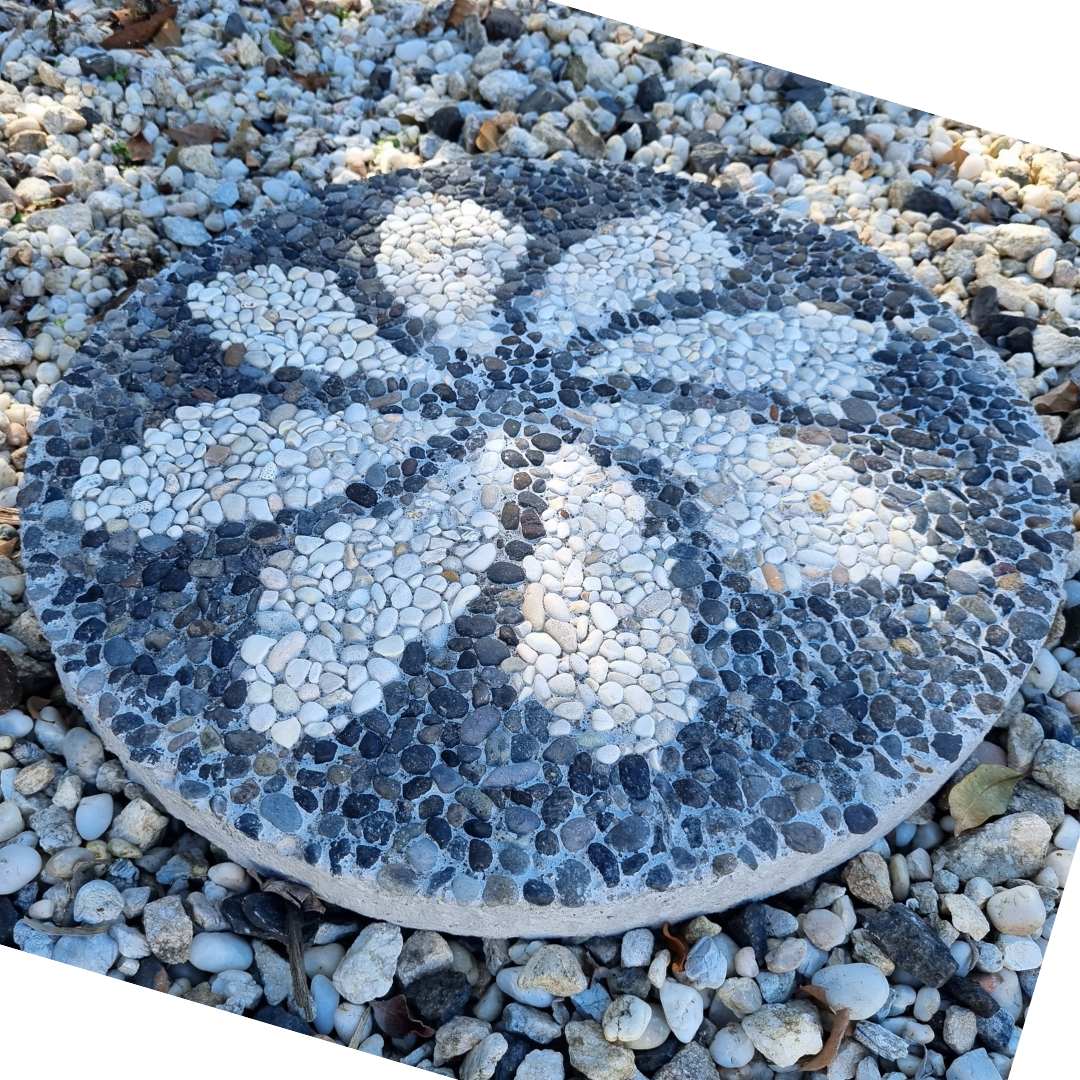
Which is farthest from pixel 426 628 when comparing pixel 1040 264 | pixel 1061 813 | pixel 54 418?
pixel 1040 264

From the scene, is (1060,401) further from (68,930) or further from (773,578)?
(68,930)

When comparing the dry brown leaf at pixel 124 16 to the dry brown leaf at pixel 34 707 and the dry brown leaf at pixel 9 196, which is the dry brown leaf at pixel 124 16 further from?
the dry brown leaf at pixel 34 707

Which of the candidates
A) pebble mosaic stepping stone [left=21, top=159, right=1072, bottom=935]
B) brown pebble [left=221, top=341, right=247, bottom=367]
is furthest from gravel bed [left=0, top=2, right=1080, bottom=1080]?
brown pebble [left=221, top=341, right=247, bottom=367]

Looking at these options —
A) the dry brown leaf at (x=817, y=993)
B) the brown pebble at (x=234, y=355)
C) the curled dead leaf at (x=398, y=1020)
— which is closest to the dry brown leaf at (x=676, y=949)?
the dry brown leaf at (x=817, y=993)

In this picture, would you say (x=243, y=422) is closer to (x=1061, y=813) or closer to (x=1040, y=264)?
(x=1061, y=813)

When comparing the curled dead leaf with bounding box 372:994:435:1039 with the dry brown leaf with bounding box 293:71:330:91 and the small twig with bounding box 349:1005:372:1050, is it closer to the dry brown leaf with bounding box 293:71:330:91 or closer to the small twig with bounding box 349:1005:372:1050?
the small twig with bounding box 349:1005:372:1050
